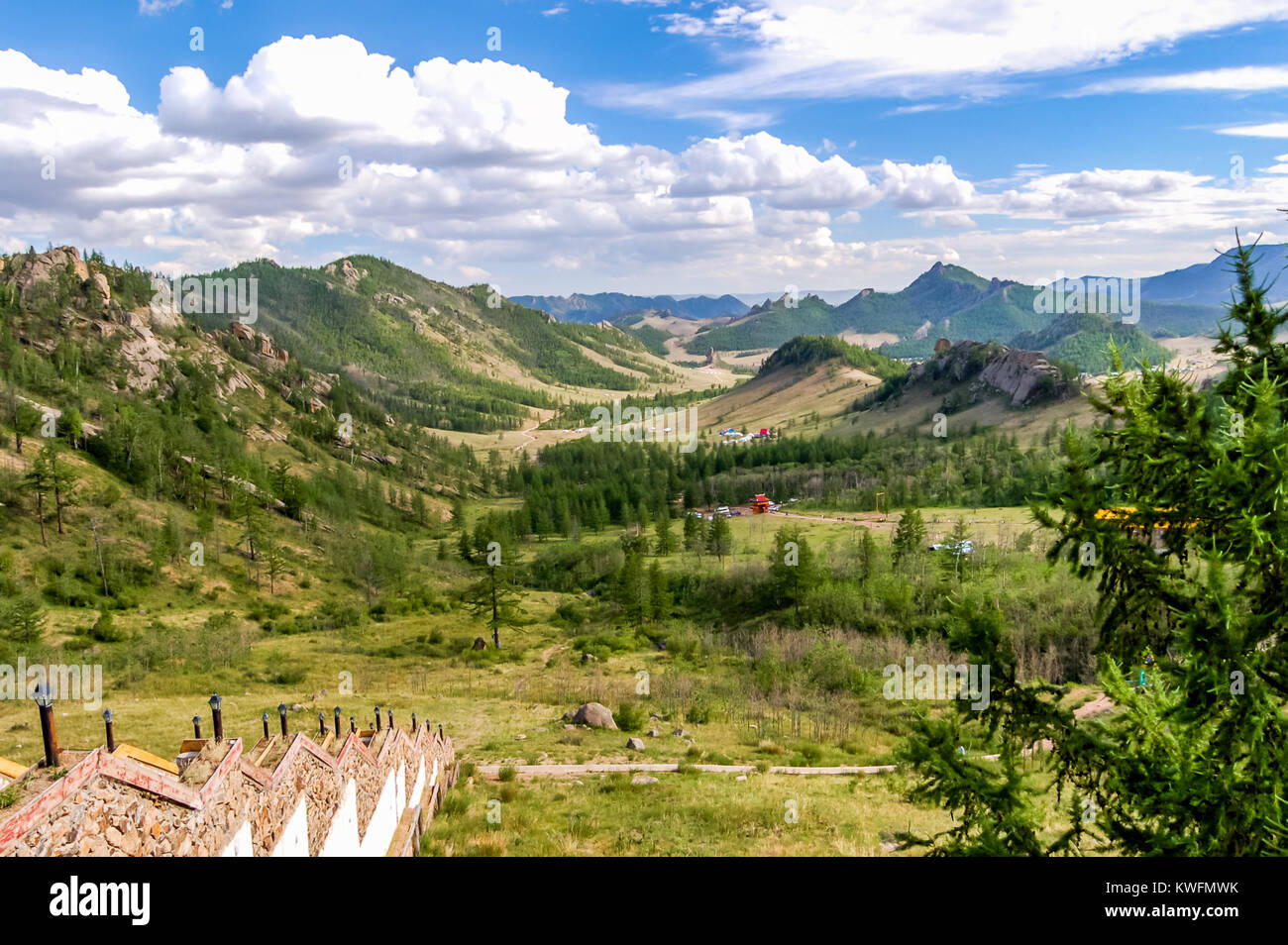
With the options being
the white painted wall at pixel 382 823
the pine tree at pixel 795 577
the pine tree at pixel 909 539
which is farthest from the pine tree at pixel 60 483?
the pine tree at pixel 909 539

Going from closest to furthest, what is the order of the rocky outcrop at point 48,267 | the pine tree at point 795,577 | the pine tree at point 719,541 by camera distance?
the pine tree at point 795,577 < the pine tree at point 719,541 < the rocky outcrop at point 48,267

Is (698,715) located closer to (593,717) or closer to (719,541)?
(593,717)

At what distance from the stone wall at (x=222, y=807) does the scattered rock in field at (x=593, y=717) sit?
26751 mm

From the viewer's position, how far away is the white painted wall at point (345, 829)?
1470 cm

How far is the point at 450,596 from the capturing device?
96.1 metres

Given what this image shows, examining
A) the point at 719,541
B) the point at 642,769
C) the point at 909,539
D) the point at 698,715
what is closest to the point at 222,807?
the point at 642,769

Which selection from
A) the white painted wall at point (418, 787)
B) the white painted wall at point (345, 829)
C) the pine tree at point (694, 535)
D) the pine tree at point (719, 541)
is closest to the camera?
the white painted wall at point (345, 829)

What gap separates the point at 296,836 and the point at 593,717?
34.2 meters

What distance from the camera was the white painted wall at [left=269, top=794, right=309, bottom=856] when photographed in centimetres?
1252

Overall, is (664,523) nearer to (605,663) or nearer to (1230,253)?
(605,663)

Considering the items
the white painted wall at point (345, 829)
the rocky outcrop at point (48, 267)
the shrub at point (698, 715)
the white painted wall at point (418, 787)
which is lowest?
the shrub at point (698, 715)

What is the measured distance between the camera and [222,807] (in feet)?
36.0

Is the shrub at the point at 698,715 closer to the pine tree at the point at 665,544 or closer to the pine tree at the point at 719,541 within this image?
the pine tree at the point at 719,541
